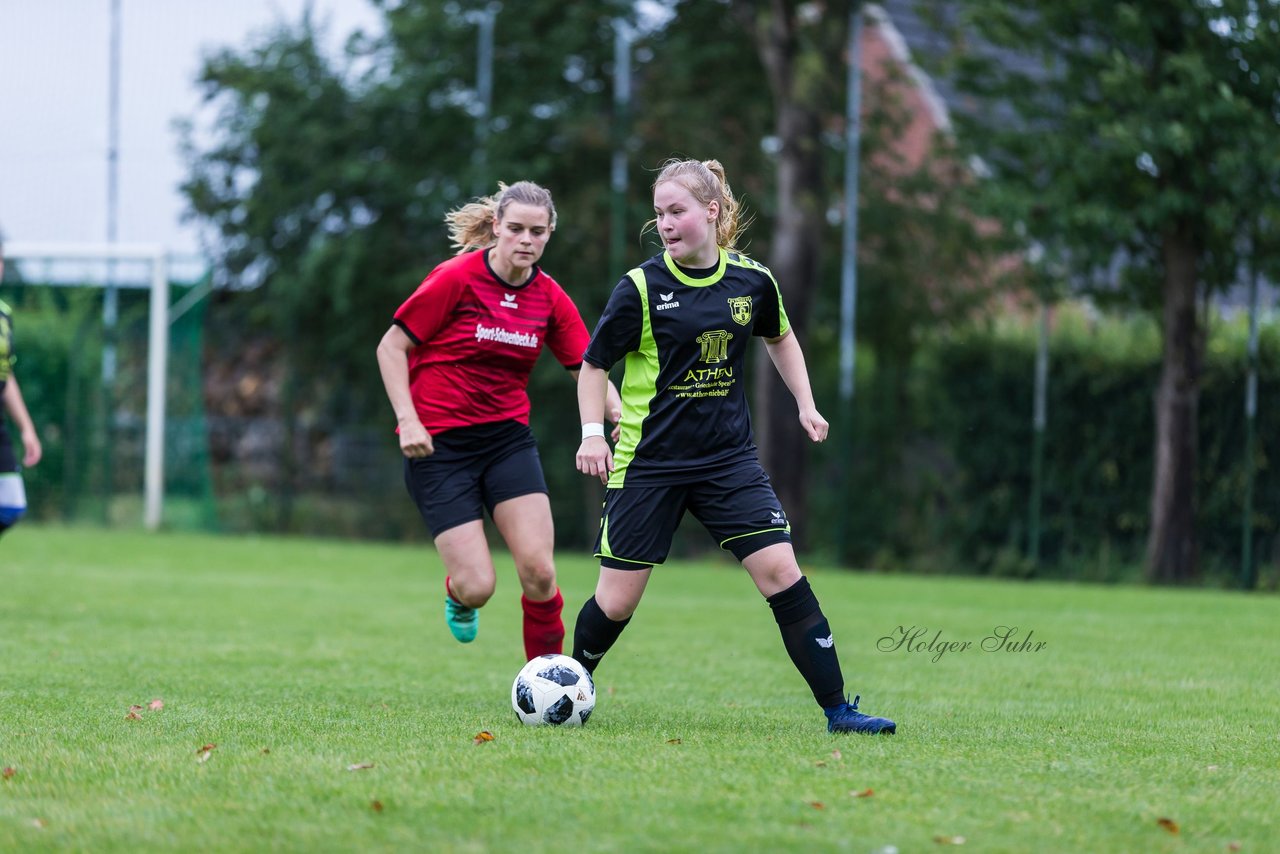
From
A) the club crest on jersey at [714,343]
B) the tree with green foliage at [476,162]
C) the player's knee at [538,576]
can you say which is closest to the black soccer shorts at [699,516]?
the club crest on jersey at [714,343]

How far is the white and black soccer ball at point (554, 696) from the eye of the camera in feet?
18.5

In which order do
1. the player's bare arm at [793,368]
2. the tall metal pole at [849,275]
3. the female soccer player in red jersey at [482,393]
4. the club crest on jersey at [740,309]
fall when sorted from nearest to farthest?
the club crest on jersey at [740,309], the player's bare arm at [793,368], the female soccer player in red jersey at [482,393], the tall metal pole at [849,275]

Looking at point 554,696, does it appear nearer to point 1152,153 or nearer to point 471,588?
point 471,588

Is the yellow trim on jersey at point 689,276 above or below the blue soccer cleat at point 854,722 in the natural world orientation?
above

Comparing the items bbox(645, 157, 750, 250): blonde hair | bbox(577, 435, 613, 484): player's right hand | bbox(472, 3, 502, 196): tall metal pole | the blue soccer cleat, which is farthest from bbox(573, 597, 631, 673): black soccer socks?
bbox(472, 3, 502, 196): tall metal pole

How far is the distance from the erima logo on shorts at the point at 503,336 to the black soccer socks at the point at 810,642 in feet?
5.44

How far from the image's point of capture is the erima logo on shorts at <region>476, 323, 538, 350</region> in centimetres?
652

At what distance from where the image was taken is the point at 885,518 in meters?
17.5

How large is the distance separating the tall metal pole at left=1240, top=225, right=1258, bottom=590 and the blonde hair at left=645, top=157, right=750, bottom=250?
10702 millimetres

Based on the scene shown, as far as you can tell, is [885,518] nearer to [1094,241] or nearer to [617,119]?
[1094,241]

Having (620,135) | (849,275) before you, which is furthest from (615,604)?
(620,135)

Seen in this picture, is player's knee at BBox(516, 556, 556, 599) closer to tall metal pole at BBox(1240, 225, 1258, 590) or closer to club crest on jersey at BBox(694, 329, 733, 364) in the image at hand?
club crest on jersey at BBox(694, 329, 733, 364)

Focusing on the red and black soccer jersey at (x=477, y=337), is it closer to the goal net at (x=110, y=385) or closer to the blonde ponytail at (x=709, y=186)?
the blonde ponytail at (x=709, y=186)

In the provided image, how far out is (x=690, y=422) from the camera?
571 cm
